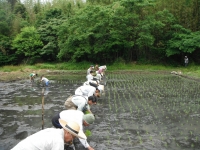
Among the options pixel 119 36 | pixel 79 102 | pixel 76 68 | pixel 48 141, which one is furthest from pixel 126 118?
pixel 76 68

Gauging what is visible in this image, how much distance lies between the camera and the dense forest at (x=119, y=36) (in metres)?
25.5

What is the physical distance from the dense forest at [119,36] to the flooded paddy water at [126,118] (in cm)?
1366

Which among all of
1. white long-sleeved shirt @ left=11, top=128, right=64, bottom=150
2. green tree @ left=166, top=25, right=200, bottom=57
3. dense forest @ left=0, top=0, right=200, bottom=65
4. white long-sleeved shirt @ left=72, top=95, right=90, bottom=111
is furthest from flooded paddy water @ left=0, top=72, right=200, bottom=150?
dense forest @ left=0, top=0, right=200, bottom=65

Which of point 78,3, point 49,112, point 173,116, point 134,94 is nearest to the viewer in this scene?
point 173,116

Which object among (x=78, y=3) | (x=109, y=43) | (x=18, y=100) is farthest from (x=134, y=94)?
(x=78, y=3)

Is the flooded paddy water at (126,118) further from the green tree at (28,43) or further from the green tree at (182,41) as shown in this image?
the green tree at (28,43)

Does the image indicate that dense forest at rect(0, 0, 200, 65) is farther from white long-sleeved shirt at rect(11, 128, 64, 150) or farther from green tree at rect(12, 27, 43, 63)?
white long-sleeved shirt at rect(11, 128, 64, 150)

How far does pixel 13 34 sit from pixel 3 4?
9.27 metres

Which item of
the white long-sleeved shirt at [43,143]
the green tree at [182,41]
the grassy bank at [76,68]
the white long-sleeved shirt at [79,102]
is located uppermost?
the green tree at [182,41]

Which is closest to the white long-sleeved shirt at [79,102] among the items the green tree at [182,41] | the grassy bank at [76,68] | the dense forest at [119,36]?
the grassy bank at [76,68]

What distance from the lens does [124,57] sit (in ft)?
96.3

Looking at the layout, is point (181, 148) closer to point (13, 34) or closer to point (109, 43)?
point (109, 43)

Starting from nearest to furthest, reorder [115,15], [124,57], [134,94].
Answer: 1. [134,94]
2. [115,15]
3. [124,57]

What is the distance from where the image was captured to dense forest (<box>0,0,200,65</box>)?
2545 cm
